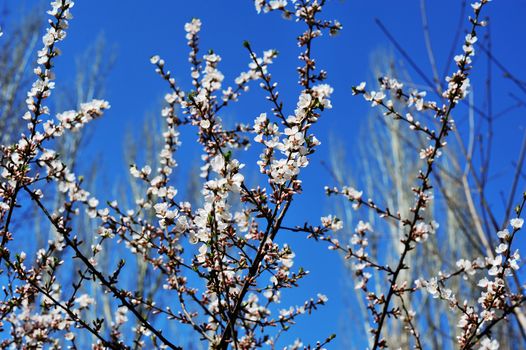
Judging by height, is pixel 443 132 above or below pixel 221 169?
above

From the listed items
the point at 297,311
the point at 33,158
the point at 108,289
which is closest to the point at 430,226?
the point at 297,311

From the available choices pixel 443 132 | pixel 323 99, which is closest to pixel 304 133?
pixel 323 99

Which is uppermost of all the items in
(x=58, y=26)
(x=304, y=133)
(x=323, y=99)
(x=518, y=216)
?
(x=58, y=26)

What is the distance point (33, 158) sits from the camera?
219cm

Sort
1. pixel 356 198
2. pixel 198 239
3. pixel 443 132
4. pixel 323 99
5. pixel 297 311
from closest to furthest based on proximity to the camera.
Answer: pixel 198 239
pixel 323 99
pixel 443 132
pixel 297 311
pixel 356 198

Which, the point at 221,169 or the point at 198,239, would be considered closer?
the point at 221,169

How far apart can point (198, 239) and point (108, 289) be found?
46 centimetres

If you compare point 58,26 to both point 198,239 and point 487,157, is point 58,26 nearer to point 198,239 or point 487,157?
point 198,239

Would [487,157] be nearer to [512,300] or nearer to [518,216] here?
[518,216]

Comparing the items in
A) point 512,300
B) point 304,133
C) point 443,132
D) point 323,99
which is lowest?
point 512,300

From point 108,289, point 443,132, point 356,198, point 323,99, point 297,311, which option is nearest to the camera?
point 108,289

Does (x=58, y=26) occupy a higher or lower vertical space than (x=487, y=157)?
higher

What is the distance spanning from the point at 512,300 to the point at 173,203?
1.60 meters

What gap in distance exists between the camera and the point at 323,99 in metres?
2.12
